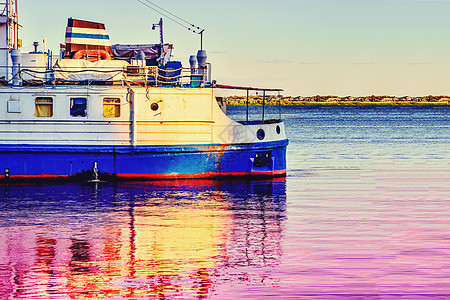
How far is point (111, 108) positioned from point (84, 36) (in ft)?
14.9

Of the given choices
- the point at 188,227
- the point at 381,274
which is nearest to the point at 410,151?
the point at 188,227

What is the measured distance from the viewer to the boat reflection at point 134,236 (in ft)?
47.5

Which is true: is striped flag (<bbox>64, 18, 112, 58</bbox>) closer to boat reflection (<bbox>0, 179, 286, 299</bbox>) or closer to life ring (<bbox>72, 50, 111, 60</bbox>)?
life ring (<bbox>72, 50, 111, 60</bbox>)

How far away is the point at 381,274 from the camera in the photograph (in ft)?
50.1

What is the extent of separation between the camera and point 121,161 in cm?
2811

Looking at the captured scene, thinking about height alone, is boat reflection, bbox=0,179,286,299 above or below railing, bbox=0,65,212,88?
below

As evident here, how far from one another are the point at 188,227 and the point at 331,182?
503 inches

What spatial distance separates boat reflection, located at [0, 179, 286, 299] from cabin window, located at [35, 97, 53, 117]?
8.94 ft

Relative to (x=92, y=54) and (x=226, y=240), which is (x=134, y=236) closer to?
(x=226, y=240)

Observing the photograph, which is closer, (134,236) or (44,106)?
(134,236)

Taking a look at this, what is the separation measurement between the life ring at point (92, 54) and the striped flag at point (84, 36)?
0.50m

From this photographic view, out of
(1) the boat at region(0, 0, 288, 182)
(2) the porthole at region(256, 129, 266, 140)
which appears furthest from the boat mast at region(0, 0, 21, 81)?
(2) the porthole at region(256, 129, 266, 140)

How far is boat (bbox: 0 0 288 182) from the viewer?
27859mm

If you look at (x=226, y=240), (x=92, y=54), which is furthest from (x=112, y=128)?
(x=226, y=240)
